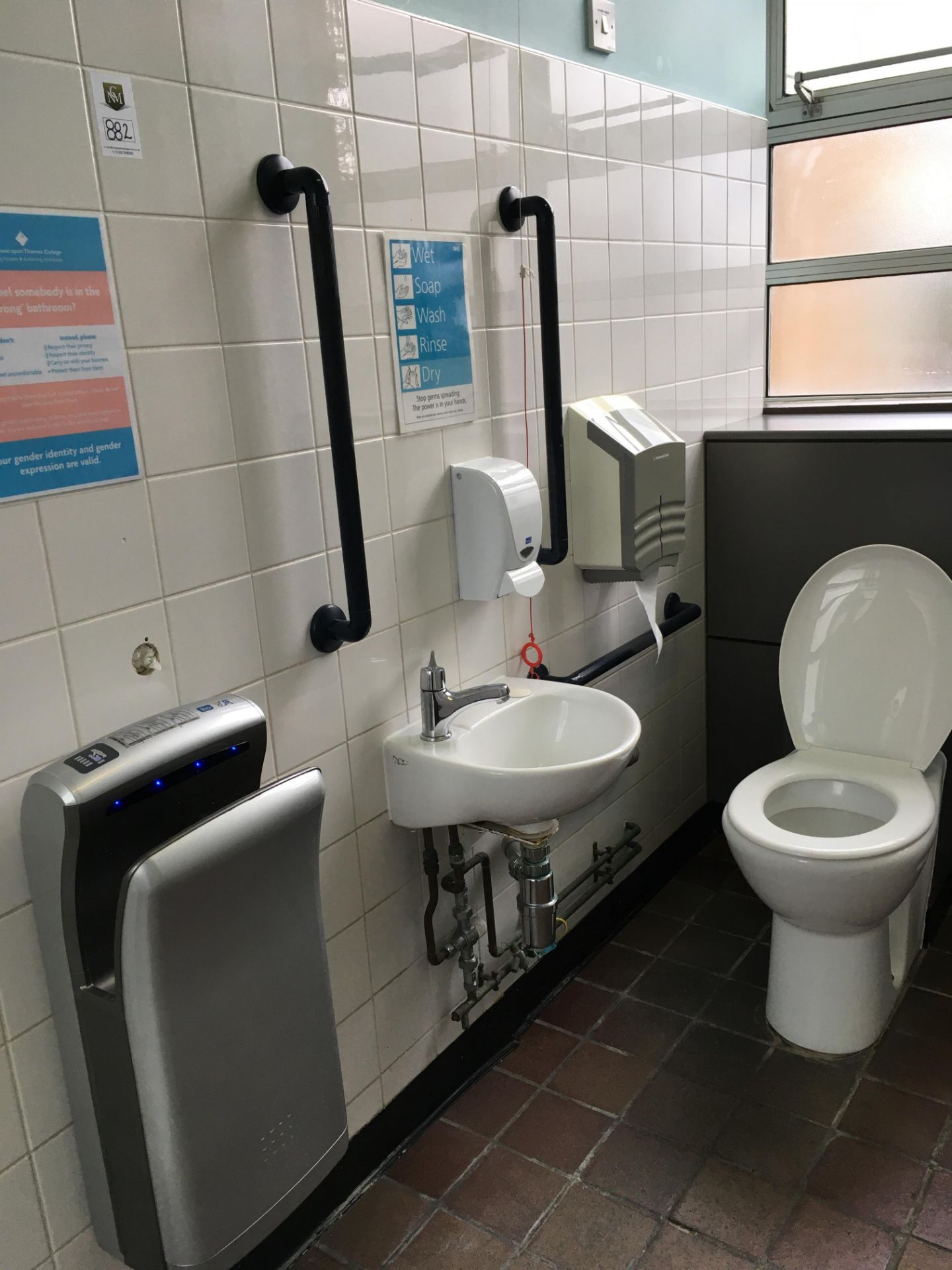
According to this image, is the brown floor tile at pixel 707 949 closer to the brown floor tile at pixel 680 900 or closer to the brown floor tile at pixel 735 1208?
the brown floor tile at pixel 680 900

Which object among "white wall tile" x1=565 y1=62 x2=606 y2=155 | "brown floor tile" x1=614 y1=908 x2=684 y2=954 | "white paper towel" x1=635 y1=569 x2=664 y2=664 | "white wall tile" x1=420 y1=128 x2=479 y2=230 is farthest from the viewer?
"brown floor tile" x1=614 y1=908 x2=684 y2=954

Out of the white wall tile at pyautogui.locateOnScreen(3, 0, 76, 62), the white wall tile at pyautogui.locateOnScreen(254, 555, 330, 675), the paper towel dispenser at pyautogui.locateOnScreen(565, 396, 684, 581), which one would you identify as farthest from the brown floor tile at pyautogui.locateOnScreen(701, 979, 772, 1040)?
the white wall tile at pyautogui.locateOnScreen(3, 0, 76, 62)

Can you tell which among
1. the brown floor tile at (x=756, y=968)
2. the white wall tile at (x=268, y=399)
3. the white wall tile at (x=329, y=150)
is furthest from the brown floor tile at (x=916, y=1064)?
the white wall tile at (x=329, y=150)

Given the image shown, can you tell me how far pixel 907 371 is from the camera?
282 centimetres

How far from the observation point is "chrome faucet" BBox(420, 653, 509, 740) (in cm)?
170

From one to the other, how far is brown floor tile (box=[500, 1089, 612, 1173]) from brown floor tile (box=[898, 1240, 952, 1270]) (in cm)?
52

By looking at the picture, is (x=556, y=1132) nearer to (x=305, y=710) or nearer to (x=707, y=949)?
(x=707, y=949)

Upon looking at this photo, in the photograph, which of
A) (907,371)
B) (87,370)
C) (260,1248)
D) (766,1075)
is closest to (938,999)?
(766,1075)

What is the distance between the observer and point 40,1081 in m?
1.28

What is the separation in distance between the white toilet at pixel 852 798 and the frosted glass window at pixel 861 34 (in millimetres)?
1388

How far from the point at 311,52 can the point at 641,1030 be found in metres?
1.86

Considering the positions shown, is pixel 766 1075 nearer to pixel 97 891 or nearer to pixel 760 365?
pixel 97 891

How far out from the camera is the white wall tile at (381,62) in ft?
5.00

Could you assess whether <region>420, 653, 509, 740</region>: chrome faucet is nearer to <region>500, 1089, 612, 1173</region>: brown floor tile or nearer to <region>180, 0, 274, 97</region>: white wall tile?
<region>500, 1089, 612, 1173</region>: brown floor tile
